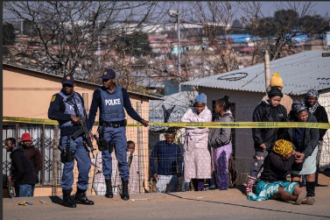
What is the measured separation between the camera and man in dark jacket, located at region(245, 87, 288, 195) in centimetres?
888

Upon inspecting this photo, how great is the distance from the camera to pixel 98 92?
8469mm

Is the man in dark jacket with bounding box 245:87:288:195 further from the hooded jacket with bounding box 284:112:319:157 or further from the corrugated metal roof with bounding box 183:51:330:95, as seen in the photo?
the corrugated metal roof with bounding box 183:51:330:95

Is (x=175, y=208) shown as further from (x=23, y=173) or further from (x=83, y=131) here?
(x=23, y=173)

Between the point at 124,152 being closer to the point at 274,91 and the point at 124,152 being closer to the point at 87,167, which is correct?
the point at 87,167

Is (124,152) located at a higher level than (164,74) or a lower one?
lower

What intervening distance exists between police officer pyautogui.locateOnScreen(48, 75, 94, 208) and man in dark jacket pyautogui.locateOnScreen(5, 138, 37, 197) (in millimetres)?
3063

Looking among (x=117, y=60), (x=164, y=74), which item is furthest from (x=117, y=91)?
(x=164, y=74)

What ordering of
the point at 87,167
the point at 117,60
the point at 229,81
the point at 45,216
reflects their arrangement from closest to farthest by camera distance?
the point at 45,216
the point at 87,167
the point at 229,81
the point at 117,60

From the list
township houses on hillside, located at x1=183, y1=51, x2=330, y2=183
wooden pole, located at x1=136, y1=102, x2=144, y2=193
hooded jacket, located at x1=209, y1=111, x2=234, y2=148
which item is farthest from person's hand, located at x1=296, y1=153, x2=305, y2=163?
township houses on hillside, located at x1=183, y1=51, x2=330, y2=183

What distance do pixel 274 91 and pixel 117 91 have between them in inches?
90.9

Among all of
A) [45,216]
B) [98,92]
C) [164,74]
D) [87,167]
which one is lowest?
[45,216]

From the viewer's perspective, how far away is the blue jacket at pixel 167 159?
11.5m

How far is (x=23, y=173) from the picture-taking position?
11.2 meters

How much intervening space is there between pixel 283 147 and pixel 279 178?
489 millimetres
